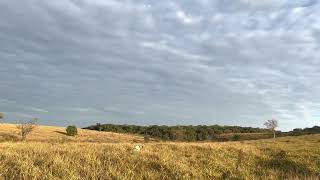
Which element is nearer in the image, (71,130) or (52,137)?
(52,137)

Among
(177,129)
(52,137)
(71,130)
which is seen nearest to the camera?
(52,137)

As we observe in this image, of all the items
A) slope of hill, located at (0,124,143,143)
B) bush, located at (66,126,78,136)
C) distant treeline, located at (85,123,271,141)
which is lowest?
slope of hill, located at (0,124,143,143)

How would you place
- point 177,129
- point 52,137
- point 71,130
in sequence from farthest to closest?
point 177,129 → point 71,130 → point 52,137

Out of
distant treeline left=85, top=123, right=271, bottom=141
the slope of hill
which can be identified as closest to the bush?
the slope of hill

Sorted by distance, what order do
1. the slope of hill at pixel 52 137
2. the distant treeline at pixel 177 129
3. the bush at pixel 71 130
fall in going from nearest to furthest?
the slope of hill at pixel 52 137, the bush at pixel 71 130, the distant treeline at pixel 177 129

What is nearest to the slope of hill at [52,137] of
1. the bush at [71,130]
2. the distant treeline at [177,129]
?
the bush at [71,130]

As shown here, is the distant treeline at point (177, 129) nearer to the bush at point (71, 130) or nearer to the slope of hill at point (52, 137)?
the bush at point (71, 130)

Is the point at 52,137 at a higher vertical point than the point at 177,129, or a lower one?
lower

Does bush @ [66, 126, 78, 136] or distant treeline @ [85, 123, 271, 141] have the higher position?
distant treeline @ [85, 123, 271, 141]

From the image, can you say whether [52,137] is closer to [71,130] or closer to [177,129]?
[71,130]

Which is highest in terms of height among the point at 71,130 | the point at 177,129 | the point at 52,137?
the point at 177,129

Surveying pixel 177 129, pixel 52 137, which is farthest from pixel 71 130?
pixel 177 129

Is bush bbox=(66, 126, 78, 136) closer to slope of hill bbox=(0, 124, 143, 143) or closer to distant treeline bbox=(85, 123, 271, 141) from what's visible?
slope of hill bbox=(0, 124, 143, 143)

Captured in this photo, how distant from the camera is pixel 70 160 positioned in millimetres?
13047
